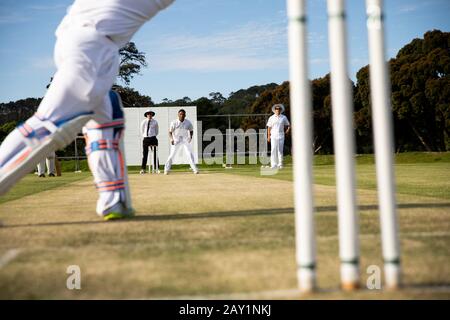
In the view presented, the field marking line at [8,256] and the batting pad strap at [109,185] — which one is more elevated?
the batting pad strap at [109,185]

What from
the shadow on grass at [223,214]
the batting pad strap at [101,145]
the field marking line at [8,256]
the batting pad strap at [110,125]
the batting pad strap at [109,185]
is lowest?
the shadow on grass at [223,214]

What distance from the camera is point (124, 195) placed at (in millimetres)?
4422

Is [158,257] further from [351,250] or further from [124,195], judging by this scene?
[124,195]

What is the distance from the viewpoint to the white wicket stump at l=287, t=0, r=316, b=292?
192 cm

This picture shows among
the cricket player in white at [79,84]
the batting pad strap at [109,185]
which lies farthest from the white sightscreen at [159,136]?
the cricket player in white at [79,84]

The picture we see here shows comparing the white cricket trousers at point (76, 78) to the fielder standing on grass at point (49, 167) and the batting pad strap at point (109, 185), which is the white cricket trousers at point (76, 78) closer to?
the batting pad strap at point (109, 185)

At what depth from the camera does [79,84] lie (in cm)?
380

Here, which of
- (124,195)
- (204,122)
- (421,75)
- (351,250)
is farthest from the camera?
(421,75)

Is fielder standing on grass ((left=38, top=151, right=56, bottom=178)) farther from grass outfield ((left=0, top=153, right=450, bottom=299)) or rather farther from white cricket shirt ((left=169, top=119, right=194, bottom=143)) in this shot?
grass outfield ((left=0, top=153, right=450, bottom=299))

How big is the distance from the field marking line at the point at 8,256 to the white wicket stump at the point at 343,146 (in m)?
1.67

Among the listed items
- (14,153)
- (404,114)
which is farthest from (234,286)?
(404,114)

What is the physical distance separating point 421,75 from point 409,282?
46.4m

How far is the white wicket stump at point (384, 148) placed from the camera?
6.40ft

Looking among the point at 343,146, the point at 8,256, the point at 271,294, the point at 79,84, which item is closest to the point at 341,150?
the point at 343,146
